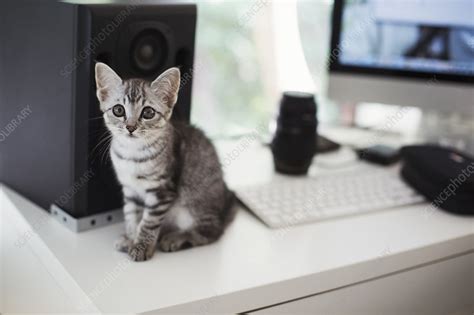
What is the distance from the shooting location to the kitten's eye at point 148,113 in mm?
729

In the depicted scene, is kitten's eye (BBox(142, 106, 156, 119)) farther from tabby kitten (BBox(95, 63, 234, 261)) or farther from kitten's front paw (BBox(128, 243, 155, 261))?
kitten's front paw (BBox(128, 243, 155, 261))

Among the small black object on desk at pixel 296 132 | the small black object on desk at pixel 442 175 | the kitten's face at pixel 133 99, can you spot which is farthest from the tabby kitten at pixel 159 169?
the small black object on desk at pixel 442 175

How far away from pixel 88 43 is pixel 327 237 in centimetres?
46

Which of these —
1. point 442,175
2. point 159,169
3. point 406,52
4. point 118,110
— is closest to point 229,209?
point 159,169

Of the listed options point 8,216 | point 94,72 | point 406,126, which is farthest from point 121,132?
point 406,126

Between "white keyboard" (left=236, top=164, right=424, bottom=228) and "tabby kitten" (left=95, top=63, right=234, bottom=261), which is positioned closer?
"tabby kitten" (left=95, top=63, right=234, bottom=261)

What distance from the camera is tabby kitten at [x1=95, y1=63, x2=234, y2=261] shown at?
72 centimetres

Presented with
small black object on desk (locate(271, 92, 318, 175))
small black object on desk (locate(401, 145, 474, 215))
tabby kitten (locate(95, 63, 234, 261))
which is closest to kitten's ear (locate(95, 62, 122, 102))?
tabby kitten (locate(95, 63, 234, 261))

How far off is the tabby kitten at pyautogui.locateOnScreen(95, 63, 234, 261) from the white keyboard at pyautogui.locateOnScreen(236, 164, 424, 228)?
0.07 meters

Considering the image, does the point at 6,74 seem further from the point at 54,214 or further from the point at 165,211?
the point at 165,211

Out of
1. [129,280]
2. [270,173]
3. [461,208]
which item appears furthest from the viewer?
[270,173]

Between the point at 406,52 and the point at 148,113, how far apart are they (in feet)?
2.22

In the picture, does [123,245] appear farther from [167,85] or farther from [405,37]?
[405,37]

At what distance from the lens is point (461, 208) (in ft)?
3.15
